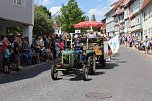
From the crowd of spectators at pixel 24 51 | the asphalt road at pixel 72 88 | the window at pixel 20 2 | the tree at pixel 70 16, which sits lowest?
the asphalt road at pixel 72 88


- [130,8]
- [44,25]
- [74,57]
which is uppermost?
[130,8]

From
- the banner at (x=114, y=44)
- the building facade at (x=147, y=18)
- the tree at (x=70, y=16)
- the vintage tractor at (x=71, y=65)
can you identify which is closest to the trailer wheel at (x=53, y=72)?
the vintage tractor at (x=71, y=65)

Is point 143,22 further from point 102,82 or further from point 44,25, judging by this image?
point 102,82

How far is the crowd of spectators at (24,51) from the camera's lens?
1532 cm

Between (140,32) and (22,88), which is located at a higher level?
(140,32)

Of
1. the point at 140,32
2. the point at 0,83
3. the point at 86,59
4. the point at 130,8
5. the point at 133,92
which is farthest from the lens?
the point at 130,8

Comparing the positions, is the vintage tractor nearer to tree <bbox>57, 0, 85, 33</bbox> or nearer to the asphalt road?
the asphalt road

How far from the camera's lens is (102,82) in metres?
12.6

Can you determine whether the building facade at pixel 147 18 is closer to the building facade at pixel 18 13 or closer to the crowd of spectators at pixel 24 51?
the crowd of spectators at pixel 24 51

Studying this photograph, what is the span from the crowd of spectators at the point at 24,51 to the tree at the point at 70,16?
36204 mm

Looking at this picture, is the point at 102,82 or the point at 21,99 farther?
the point at 102,82

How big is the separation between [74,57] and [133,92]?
3387mm

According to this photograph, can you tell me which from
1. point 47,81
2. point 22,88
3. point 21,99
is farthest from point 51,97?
point 47,81

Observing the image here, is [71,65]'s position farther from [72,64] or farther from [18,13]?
[18,13]
